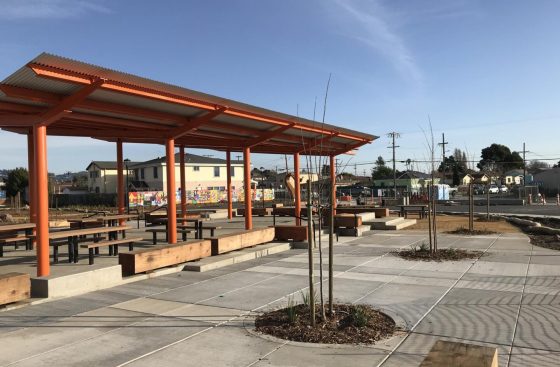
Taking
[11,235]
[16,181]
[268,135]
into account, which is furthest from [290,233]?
[16,181]

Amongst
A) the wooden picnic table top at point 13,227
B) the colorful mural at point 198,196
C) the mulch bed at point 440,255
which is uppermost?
the colorful mural at point 198,196

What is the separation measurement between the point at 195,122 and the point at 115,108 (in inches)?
84.9

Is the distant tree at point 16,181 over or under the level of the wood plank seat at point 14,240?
over

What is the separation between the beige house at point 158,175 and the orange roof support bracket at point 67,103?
5013 cm

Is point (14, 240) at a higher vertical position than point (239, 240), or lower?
higher

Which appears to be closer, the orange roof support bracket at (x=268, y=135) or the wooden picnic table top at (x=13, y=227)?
the wooden picnic table top at (x=13, y=227)

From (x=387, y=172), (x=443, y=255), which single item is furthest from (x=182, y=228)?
(x=387, y=172)

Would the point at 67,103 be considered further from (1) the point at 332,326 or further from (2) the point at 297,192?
(2) the point at 297,192

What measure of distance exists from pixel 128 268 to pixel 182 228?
3.56 meters

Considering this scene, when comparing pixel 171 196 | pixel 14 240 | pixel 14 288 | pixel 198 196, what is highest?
pixel 171 196

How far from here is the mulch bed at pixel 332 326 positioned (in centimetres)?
525

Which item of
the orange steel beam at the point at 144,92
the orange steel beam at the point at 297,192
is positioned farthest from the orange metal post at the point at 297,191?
the orange steel beam at the point at 144,92

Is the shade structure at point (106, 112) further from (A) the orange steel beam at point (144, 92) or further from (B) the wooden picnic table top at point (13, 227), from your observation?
(B) the wooden picnic table top at point (13, 227)

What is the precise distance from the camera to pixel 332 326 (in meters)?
5.60
